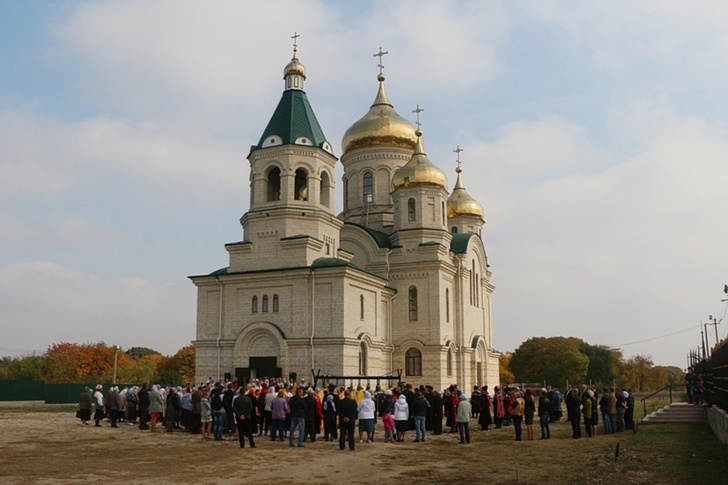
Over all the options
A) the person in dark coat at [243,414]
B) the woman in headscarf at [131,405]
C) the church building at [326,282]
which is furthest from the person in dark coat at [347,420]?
the church building at [326,282]

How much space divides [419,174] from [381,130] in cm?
562

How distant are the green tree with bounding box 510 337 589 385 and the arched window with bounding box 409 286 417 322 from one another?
35807 mm

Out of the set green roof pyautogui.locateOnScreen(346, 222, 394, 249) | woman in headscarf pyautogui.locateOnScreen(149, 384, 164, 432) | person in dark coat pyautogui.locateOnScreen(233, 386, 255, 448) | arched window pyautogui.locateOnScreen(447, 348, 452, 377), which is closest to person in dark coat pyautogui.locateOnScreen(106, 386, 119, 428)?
woman in headscarf pyautogui.locateOnScreen(149, 384, 164, 432)

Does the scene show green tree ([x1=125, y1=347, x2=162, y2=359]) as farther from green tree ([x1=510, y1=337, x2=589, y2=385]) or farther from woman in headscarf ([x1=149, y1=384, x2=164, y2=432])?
woman in headscarf ([x1=149, y1=384, x2=164, y2=432])

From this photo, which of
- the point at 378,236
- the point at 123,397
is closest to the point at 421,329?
the point at 378,236

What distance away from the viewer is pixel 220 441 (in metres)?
16.9

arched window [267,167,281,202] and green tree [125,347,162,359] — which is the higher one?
arched window [267,167,281,202]

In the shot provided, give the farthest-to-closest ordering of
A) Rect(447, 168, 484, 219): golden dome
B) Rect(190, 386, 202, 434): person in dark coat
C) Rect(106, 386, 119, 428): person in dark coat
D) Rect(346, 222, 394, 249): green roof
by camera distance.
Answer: Rect(447, 168, 484, 219): golden dome < Rect(346, 222, 394, 249): green roof < Rect(106, 386, 119, 428): person in dark coat < Rect(190, 386, 202, 434): person in dark coat

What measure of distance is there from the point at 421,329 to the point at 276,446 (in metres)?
18.7

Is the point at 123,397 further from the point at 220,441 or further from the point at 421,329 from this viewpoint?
the point at 421,329

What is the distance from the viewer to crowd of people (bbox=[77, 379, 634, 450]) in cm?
1634

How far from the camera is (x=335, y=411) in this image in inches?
674

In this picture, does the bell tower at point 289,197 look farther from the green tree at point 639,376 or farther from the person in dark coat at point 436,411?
the green tree at point 639,376

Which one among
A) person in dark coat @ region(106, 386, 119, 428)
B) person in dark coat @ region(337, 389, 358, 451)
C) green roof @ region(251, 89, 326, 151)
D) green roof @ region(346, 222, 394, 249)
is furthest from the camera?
green roof @ region(346, 222, 394, 249)
